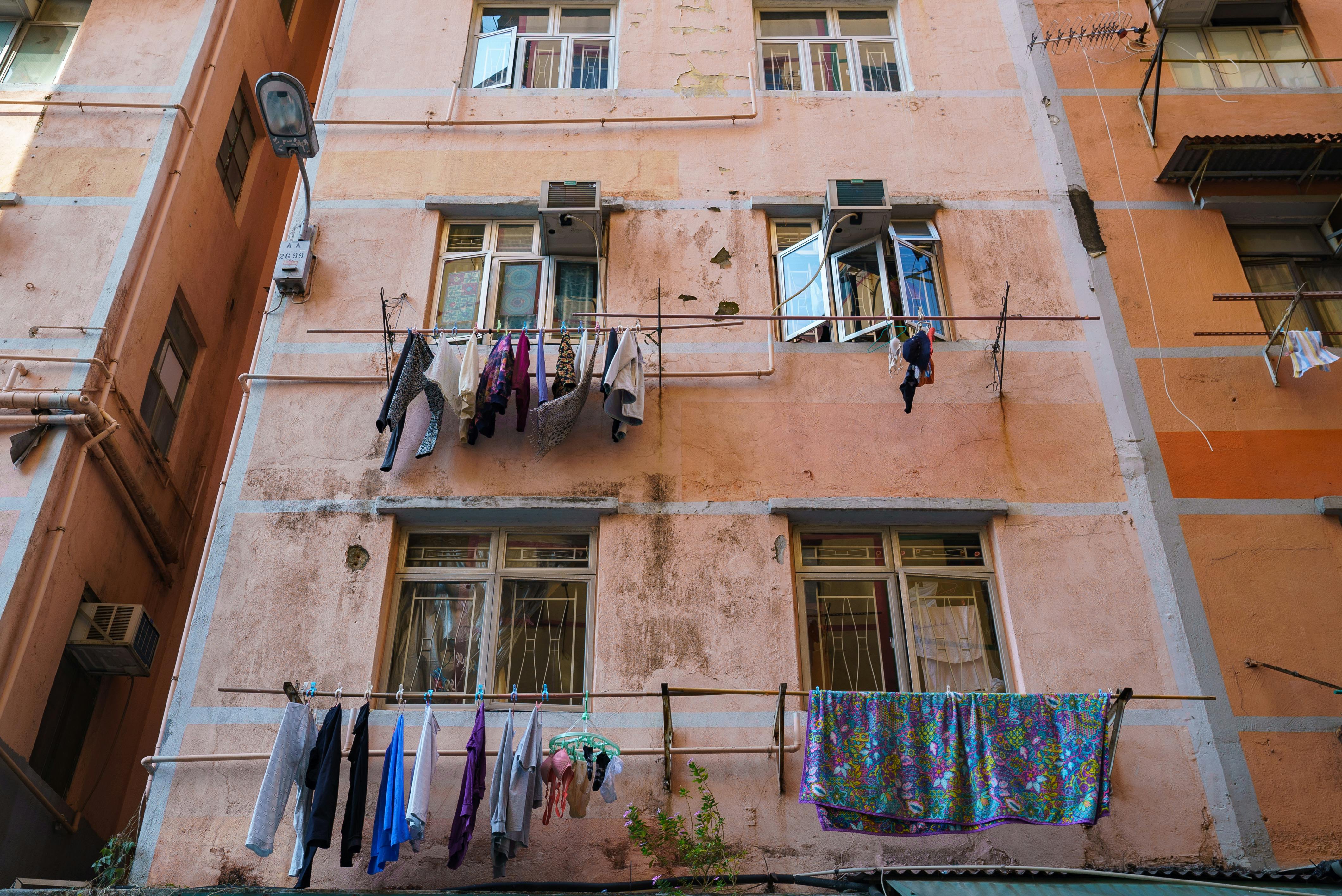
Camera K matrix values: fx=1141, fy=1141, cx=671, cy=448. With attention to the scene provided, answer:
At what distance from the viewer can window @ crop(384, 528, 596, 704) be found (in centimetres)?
845

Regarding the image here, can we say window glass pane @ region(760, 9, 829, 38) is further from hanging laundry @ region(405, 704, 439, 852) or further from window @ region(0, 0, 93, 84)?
hanging laundry @ region(405, 704, 439, 852)

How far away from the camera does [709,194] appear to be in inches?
420

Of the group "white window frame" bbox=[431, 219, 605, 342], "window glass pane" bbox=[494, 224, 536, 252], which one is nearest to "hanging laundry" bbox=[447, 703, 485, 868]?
"white window frame" bbox=[431, 219, 605, 342]

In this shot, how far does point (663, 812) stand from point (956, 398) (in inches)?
165

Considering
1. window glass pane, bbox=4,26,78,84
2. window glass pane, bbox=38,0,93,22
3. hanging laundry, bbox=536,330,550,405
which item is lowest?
hanging laundry, bbox=536,330,550,405

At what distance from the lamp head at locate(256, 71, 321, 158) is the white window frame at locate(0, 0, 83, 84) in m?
3.04

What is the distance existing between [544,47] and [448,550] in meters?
5.69

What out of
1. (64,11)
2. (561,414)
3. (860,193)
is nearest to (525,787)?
(561,414)

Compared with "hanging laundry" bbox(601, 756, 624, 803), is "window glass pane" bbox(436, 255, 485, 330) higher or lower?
higher

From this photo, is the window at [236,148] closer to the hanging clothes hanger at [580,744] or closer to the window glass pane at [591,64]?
the window glass pane at [591,64]

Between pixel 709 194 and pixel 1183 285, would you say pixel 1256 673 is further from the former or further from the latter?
pixel 709 194

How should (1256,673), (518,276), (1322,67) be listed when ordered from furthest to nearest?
(1322,67) → (518,276) → (1256,673)

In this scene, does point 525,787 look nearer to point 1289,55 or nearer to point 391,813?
point 391,813

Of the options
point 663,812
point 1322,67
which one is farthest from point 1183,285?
point 663,812
